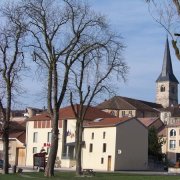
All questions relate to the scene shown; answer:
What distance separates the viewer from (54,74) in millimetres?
37156

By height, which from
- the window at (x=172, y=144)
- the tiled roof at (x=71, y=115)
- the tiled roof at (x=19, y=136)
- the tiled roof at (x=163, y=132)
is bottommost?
the window at (x=172, y=144)

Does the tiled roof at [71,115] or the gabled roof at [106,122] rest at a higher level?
the tiled roof at [71,115]

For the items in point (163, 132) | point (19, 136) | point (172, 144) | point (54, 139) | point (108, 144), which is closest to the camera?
point (54, 139)

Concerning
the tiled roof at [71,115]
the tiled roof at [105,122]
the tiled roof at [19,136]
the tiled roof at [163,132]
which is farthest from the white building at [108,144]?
the tiled roof at [163,132]

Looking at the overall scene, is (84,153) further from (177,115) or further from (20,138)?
(177,115)

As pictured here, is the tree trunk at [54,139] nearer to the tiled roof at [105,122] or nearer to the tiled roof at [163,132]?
the tiled roof at [105,122]

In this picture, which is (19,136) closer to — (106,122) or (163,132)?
(106,122)

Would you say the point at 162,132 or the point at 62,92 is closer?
the point at 62,92

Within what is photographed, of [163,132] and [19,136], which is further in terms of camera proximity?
[163,132]

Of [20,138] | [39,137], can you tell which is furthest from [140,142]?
[20,138]

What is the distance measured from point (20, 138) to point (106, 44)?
54.4 metres

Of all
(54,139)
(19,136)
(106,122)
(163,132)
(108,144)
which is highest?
(106,122)

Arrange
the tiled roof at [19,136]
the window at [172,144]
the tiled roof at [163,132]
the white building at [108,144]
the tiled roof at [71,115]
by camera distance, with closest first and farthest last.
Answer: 1. the white building at [108,144]
2. the tiled roof at [71,115]
3. the tiled roof at [19,136]
4. the window at [172,144]
5. the tiled roof at [163,132]

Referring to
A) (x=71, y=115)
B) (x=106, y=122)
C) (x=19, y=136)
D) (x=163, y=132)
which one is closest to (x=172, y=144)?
(x=163, y=132)
